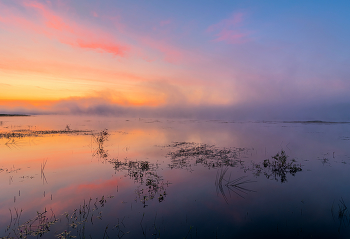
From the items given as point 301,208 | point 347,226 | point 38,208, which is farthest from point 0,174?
point 347,226

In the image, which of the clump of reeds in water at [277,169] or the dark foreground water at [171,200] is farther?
the clump of reeds in water at [277,169]

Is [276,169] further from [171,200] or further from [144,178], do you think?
[144,178]

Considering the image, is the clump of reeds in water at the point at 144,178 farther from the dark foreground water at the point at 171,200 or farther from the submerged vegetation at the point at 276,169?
the submerged vegetation at the point at 276,169

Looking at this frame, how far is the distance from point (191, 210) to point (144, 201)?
2.42 m

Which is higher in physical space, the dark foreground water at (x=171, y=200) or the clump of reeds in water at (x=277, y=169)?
the clump of reeds in water at (x=277, y=169)

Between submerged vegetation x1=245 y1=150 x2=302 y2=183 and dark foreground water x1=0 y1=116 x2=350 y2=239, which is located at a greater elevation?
submerged vegetation x1=245 y1=150 x2=302 y2=183

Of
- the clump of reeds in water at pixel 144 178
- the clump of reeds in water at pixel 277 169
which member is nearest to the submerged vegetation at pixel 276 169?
the clump of reeds in water at pixel 277 169

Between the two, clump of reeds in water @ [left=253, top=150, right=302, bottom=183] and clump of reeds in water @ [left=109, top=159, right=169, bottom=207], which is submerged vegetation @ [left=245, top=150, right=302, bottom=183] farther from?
clump of reeds in water @ [left=109, top=159, right=169, bottom=207]

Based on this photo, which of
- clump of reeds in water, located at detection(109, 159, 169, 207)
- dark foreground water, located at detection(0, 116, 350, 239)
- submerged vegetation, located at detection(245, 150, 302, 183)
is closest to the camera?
dark foreground water, located at detection(0, 116, 350, 239)

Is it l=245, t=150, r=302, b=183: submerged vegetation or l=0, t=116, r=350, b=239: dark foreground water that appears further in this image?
l=245, t=150, r=302, b=183: submerged vegetation

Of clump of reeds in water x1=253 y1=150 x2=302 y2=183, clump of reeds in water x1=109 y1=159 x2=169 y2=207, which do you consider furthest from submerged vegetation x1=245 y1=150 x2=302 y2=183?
clump of reeds in water x1=109 y1=159 x2=169 y2=207

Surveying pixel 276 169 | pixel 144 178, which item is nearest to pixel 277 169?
pixel 276 169

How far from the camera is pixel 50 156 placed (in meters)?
17.3

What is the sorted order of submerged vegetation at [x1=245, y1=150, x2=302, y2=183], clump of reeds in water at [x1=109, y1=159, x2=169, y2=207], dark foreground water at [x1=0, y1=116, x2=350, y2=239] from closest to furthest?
dark foreground water at [x1=0, y1=116, x2=350, y2=239] → clump of reeds in water at [x1=109, y1=159, x2=169, y2=207] → submerged vegetation at [x1=245, y1=150, x2=302, y2=183]
